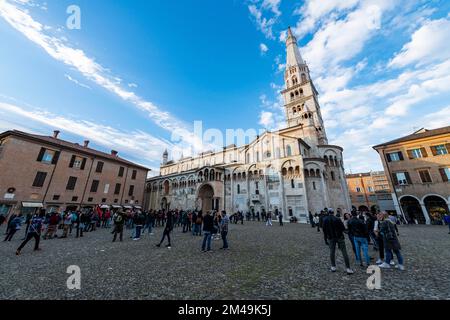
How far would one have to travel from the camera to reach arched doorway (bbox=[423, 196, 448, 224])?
2159cm

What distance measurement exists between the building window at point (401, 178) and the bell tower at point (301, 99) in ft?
40.1

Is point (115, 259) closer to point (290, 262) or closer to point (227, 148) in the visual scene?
point (290, 262)

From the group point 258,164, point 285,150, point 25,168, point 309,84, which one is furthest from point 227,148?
point 25,168

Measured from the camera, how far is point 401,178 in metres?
24.1

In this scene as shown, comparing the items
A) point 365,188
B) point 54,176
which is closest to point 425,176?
point 365,188

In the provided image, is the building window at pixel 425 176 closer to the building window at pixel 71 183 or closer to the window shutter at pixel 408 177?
the window shutter at pixel 408 177

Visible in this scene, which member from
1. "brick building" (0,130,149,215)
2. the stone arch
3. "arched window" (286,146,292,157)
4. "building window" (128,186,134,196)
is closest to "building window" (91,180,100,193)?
"brick building" (0,130,149,215)

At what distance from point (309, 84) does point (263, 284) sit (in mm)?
45425

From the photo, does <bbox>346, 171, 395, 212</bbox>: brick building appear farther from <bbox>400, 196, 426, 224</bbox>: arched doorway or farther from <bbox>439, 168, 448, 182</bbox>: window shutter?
<bbox>439, 168, 448, 182</bbox>: window shutter

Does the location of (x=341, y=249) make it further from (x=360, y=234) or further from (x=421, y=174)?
(x=421, y=174)

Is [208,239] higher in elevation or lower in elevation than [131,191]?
lower

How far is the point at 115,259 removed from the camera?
22.4 feet

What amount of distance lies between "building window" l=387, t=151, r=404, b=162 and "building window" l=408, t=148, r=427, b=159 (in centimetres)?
88

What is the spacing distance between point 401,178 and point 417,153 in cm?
387
